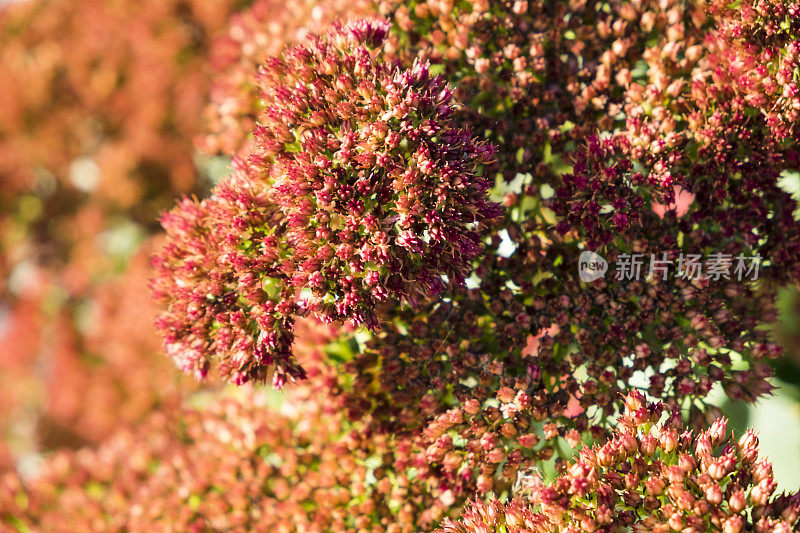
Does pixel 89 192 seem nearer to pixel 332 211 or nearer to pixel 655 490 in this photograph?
pixel 332 211

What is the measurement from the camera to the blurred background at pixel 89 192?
364cm

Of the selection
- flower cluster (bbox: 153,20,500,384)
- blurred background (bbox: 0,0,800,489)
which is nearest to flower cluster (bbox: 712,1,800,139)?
flower cluster (bbox: 153,20,500,384)

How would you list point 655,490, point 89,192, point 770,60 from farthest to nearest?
1. point 89,192
2. point 770,60
3. point 655,490

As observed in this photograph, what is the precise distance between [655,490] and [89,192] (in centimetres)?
415

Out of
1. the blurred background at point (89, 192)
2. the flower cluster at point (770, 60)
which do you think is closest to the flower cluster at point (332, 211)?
the flower cluster at point (770, 60)

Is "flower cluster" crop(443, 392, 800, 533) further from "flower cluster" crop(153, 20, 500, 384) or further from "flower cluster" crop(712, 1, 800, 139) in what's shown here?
"flower cluster" crop(712, 1, 800, 139)

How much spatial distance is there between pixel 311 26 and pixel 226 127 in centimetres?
52

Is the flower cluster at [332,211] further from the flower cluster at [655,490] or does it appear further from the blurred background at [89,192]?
the blurred background at [89,192]

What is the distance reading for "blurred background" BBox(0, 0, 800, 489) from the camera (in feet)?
11.9

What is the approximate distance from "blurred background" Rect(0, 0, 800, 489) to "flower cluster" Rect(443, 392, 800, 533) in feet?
8.35

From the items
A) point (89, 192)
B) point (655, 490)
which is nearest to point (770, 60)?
point (655, 490)

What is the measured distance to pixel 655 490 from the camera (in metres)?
1.38

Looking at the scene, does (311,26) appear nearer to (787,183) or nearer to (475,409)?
(475,409)

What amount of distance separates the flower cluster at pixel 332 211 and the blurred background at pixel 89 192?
1.94 metres
